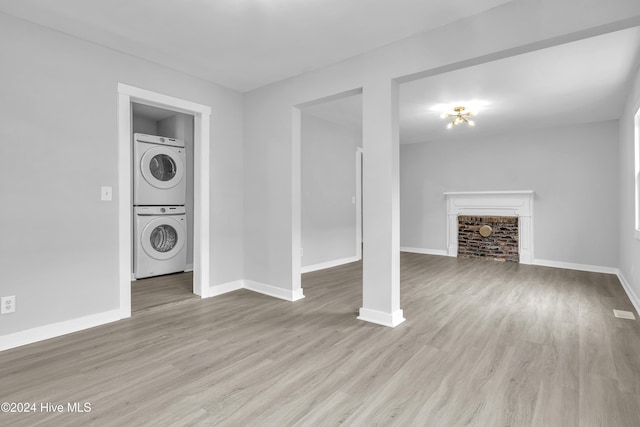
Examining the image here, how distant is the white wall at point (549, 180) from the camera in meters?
5.11

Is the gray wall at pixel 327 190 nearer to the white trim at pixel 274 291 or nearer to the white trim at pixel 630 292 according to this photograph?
the white trim at pixel 274 291

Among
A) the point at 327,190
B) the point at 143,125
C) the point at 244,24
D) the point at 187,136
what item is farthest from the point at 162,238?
the point at 244,24

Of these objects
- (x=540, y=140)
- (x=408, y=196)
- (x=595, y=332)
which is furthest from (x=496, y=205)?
(x=595, y=332)

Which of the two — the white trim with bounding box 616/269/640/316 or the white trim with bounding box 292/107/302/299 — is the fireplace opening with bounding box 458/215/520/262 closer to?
the white trim with bounding box 616/269/640/316

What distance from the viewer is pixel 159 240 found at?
15.4ft

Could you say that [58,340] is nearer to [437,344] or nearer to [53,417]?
[53,417]

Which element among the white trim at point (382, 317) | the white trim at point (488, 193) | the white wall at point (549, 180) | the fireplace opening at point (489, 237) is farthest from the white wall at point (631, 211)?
the white trim at point (382, 317)

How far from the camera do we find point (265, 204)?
12.4 feet

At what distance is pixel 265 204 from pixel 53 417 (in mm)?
2506

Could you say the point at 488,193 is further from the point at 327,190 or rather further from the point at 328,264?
the point at 328,264

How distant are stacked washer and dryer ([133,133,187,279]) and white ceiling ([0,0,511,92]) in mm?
1701

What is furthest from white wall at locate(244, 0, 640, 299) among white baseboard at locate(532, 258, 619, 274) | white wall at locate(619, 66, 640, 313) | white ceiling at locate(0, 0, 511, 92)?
white baseboard at locate(532, 258, 619, 274)

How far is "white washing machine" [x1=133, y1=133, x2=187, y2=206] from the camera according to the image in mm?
4445

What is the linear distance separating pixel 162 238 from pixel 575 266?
6.29 meters
